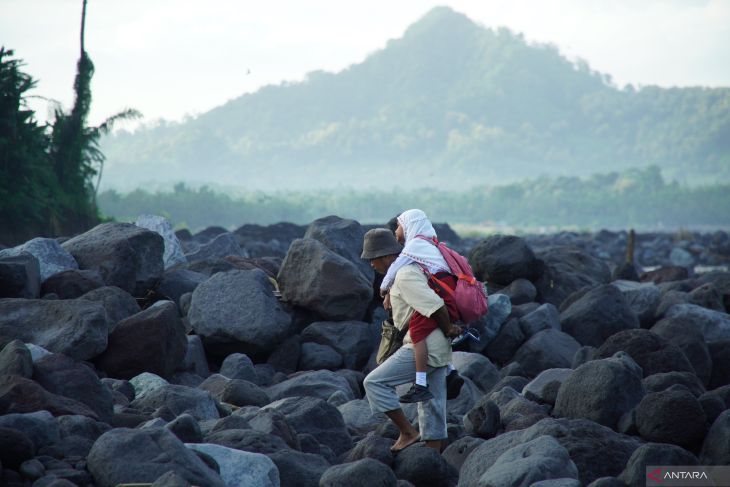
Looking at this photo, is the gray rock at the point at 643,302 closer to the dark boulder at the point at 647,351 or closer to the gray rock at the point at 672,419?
the dark boulder at the point at 647,351

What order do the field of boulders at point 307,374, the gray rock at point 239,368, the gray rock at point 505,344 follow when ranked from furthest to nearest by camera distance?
the gray rock at point 505,344 < the gray rock at point 239,368 < the field of boulders at point 307,374

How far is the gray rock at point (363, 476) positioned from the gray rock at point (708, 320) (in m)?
6.98

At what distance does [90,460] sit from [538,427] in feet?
8.62

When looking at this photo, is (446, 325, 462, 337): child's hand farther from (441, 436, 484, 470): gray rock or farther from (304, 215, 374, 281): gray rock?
(304, 215, 374, 281): gray rock

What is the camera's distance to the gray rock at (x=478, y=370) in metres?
9.10

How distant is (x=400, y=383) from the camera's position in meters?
6.21

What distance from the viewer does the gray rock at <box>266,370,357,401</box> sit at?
832 cm

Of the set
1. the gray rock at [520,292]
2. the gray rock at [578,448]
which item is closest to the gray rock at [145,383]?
the gray rock at [578,448]

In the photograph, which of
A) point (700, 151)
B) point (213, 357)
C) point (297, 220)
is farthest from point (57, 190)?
point (700, 151)

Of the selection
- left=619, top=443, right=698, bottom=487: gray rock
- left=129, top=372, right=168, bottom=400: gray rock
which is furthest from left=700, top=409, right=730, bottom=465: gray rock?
left=129, top=372, right=168, bottom=400: gray rock

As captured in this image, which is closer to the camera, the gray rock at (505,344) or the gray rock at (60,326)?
the gray rock at (60,326)

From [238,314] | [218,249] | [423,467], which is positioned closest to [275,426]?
[423,467]

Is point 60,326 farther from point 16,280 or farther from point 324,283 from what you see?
point 324,283

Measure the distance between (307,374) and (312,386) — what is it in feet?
0.94
